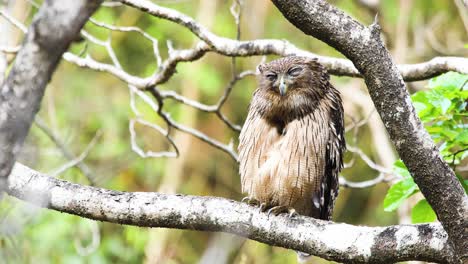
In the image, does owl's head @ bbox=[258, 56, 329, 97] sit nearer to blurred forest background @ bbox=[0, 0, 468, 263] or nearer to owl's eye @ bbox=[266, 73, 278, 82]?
owl's eye @ bbox=[266, 73, 278, 82]

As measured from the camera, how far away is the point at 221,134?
835 centimetres

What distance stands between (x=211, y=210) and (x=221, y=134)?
207 inches

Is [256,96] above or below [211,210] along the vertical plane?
above

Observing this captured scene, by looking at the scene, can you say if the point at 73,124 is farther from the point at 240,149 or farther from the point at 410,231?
the point at 410,231

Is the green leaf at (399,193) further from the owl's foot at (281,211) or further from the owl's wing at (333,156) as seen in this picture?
the owl's wing at (333,156)

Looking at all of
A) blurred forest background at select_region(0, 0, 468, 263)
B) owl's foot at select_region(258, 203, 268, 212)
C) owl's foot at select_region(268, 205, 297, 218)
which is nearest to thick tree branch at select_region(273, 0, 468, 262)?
owl's foot at select_region(268, 205, 297, 218)

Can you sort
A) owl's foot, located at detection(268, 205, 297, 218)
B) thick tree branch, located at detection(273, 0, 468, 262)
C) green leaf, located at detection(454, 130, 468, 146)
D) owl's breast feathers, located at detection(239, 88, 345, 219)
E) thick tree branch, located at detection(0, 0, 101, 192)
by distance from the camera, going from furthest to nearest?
owl's breast feathers, located at detection(239, 88, 345, 219), owl's foot, located at detection(268, 205, 297, 218), green leaf, located at detection(454, 130, 468, 146), thick tree branch, located at detection(273, 0, 468, 262), thick tree branch, located at detection(0, 0, 101, 192)

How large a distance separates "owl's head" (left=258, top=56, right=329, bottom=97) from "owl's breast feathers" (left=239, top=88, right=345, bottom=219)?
0.10 m

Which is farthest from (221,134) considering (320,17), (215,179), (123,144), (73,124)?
(320,17)

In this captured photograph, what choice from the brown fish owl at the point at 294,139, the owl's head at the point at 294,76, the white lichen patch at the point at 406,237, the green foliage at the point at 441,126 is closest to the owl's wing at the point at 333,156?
the brown fish owl at the point at 294,139

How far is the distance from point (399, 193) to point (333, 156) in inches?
27.2

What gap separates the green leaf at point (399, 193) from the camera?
3338mm

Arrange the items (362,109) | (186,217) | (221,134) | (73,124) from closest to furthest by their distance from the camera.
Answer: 1. (186,217)
2. (73,124)
3. (362,109)
4. (221,134)

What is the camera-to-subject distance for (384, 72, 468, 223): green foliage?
3.23 meters
